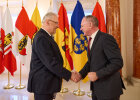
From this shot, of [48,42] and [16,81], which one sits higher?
[48,42]

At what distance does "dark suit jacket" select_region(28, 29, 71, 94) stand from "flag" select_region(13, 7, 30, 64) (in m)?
2.17

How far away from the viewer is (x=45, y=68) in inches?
56.5

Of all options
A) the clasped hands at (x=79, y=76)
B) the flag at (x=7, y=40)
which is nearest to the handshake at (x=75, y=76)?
the clasped hands at (x=79, y=76)

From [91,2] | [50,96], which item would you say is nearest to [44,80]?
[50,96]

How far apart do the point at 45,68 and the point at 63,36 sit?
1.89 m

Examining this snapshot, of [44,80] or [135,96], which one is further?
[135,96]

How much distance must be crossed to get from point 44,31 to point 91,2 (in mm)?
3449

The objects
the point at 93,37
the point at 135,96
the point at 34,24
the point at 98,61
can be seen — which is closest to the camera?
the point at 98,61

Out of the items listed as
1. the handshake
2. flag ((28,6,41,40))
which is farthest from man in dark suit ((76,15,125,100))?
flag ((28,6,41,40))

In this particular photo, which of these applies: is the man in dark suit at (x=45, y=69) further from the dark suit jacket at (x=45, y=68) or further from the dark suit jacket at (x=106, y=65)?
the dark suit jacket at (x=106, y=65)

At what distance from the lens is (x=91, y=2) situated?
449 centimetres

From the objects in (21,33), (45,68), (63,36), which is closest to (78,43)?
(63,36)

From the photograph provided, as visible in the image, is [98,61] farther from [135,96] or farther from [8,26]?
[8,26]

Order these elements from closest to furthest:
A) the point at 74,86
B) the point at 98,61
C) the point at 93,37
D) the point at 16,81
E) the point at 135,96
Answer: the point at 98,61, the point at 93,37, the point at 135,96, the point at 74,86, the point at 16,81
